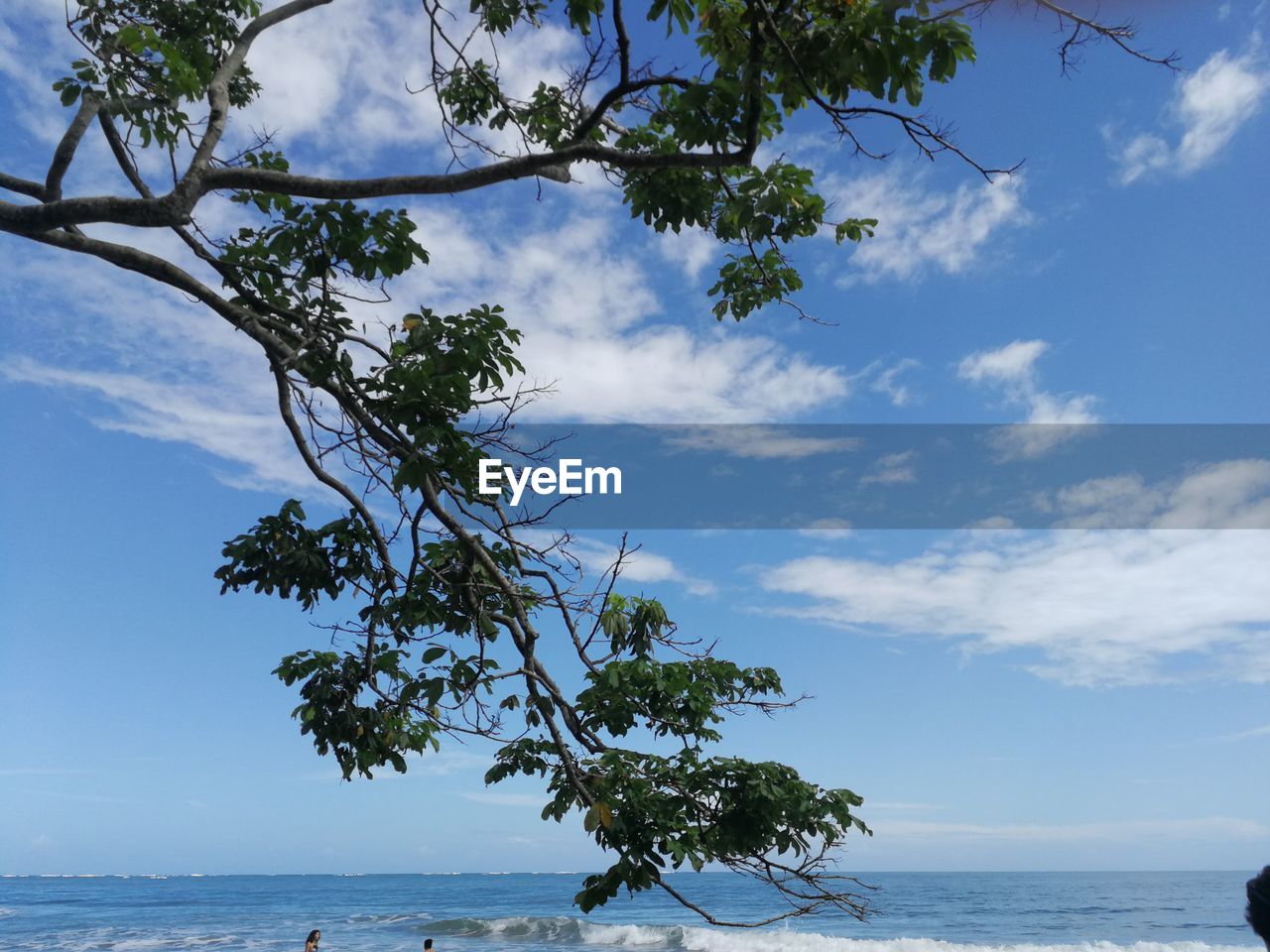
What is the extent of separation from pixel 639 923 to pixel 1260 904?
3261 cm

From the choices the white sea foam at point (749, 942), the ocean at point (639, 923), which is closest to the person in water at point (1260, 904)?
the ocean at point (639, 923)

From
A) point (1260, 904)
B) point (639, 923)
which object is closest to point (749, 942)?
point (639, 923)

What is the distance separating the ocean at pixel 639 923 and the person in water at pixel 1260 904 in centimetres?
1493

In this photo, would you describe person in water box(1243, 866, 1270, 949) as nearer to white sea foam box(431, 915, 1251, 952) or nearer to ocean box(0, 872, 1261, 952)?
ocean box(0, 872, 1261, 952)

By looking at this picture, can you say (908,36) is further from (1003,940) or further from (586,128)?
(1003,940)

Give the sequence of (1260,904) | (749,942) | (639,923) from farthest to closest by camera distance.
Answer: (639,923), (749,942), (1260,904)

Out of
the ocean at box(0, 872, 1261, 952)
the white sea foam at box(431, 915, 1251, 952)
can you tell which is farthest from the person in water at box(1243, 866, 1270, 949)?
the white sea foam at box(431, 915, 1251, 952)

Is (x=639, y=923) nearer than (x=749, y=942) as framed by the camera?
No

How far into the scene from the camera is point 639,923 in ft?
103

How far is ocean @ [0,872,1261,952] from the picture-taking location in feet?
87.8

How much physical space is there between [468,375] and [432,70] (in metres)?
1.93

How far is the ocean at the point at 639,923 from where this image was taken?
26.8 m

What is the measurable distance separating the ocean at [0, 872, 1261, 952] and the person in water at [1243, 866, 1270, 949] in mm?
14928

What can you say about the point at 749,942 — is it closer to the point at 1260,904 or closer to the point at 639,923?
the point at 639,923
